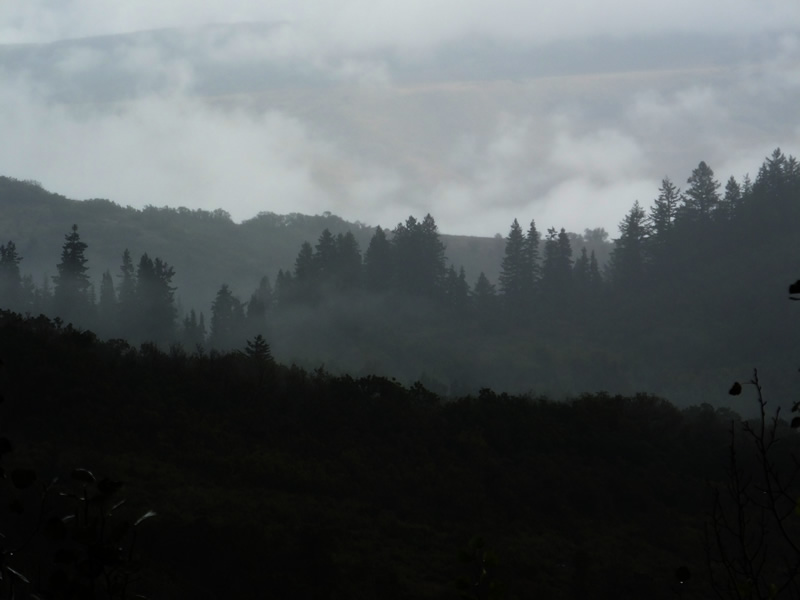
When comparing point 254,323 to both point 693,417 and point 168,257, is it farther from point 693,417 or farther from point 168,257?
point 168,257

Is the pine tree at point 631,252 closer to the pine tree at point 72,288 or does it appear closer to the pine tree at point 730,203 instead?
the pine tree at point 730,203

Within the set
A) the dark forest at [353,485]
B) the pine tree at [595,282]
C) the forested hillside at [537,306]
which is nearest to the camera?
the dark forest at [353,485]

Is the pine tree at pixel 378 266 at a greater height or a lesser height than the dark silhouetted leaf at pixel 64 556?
greater

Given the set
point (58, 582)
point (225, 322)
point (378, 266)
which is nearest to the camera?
point (58, 582)

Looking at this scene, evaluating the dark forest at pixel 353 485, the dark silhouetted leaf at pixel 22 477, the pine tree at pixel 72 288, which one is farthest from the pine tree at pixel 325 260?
the dark silhouetted leaf at pixel 22 477

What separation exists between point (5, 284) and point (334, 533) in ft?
265

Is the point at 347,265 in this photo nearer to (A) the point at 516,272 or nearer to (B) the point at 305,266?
(B) the point at 305,266

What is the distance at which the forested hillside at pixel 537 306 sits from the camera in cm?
7862

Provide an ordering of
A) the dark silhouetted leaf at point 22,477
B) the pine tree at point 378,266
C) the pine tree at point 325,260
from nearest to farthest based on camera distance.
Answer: the dark silhouetted leaf at point 22,477
the pine tree at point 325,260
the pine tree at point 378,266

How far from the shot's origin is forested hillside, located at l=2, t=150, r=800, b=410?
78625 millimetres

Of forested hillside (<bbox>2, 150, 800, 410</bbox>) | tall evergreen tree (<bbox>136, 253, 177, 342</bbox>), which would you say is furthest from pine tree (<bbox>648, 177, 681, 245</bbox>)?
tall evergreen tree (<bbox>136, 253, 177, 342</bbox>)

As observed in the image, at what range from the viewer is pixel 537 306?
3784 inches

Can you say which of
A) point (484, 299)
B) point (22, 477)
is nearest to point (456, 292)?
point (484, 299)

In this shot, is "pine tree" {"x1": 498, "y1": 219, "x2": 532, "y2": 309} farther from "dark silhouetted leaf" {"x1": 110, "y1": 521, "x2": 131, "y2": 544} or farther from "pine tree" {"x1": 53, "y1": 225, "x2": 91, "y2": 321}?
"dark silhouetted leaf" {"x1": 110, "y1": 521, "x2": 131, "y2": 544}
